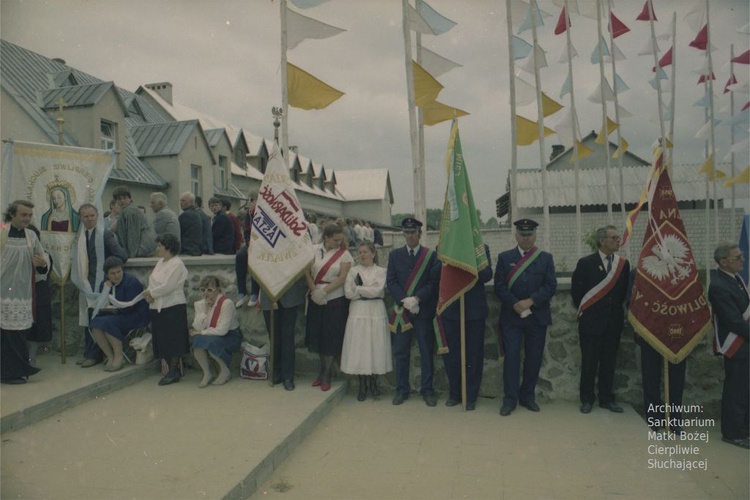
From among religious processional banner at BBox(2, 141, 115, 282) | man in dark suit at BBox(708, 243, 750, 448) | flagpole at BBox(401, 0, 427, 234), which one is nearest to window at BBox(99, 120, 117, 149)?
religious processional banner at BBox(2, 141, 115, 282)

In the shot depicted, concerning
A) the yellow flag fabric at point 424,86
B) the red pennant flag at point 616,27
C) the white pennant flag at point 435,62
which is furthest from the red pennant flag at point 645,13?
the yellow flag fabric at point 424,86

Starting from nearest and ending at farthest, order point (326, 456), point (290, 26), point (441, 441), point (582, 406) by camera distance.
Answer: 1. point (326, 456)
2. point (441, 441)
3. point (582, 406)
4. point (290, 26)

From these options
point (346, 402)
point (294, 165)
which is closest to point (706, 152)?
point (346, 402)

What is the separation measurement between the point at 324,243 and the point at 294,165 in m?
31.3

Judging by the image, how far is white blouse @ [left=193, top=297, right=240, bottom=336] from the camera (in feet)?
21.0

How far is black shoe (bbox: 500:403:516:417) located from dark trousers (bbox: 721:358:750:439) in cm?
198

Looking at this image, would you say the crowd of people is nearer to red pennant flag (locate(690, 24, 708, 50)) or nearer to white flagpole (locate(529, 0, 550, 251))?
white flagpole (locate(529, 0, 550, 251))

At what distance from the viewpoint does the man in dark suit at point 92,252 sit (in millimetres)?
6668

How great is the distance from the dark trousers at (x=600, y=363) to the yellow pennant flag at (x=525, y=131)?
6824 millimetres

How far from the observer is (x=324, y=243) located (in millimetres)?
6629

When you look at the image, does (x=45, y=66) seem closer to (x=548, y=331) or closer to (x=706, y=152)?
(x=548, y=331)

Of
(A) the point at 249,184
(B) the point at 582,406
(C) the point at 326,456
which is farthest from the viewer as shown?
(A) the point at 249,184

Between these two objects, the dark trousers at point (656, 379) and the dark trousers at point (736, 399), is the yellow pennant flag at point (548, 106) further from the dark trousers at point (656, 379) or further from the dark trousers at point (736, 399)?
the dark trousers at point (736, 399)

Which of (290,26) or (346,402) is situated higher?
(290,26)
